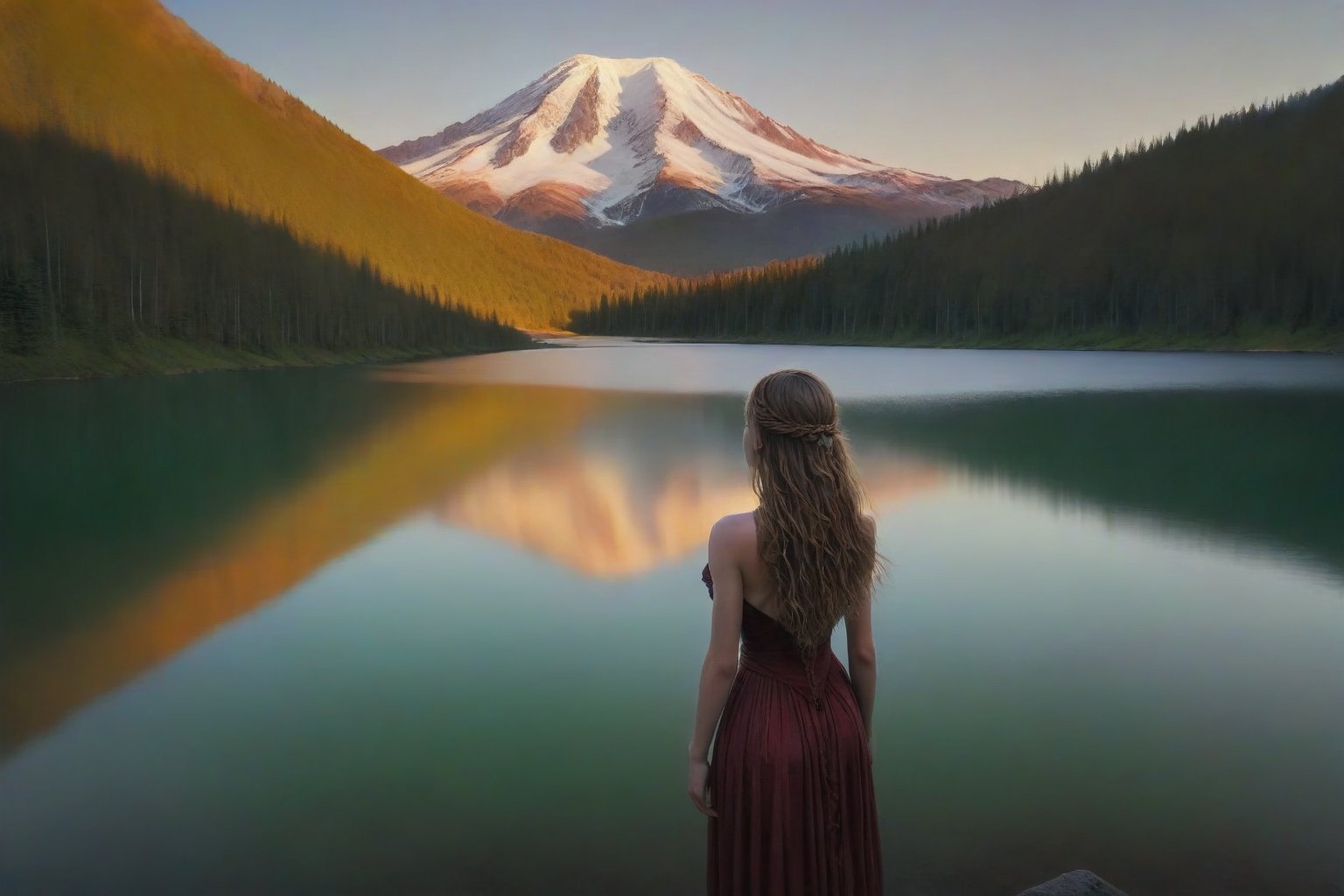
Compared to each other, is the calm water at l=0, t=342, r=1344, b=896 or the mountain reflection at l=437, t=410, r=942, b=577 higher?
the mountain reflection at l=437, t=410, r=942, b=577

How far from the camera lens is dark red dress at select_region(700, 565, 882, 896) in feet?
12.5

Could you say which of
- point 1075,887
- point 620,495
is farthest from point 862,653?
point 620,495

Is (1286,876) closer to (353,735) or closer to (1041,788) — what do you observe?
(1041,788)

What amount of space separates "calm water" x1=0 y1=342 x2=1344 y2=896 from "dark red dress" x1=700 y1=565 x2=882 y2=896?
1949mm

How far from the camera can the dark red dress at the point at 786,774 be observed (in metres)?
3.81

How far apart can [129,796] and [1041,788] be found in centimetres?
645

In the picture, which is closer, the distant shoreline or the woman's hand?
the woman's hand

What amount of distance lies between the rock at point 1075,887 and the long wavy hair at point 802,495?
2041 millimetres

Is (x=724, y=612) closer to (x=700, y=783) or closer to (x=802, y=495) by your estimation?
(x=802, y=495)

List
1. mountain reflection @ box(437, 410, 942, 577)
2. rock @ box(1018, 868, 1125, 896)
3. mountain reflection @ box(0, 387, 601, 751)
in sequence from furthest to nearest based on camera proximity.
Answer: mountain reflection @ box(437, 410, 942, 577), mountain reflection @ box(0, 387, 601, 751), rock @ box(1018, 868, 1125, 896)

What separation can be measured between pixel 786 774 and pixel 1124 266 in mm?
151960

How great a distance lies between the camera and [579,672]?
9.28 m

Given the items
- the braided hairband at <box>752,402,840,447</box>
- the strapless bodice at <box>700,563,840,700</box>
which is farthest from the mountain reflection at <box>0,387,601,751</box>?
the braided hairband at <box>752,402,840,447</box>

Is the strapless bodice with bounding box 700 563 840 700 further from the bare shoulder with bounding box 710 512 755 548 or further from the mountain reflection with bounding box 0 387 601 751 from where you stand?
the mountain reflection with bounding box 0 387 601 751
